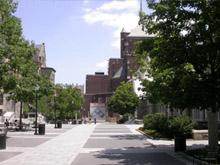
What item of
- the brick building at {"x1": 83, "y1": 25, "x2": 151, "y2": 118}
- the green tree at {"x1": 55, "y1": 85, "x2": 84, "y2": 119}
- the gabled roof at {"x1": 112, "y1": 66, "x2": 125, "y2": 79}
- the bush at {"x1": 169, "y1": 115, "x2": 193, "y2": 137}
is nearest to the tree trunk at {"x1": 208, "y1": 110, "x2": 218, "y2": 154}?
the bush at {"x1": 169, "y1": 115, "x2": 193, "y2": 137}

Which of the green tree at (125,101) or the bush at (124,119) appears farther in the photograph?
the green tree at (125,101)

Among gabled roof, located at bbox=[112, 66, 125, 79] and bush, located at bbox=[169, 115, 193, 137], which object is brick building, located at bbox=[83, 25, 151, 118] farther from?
bush, located at bbox=[169, 115, 193, 137]

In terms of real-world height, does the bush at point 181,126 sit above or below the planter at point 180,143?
above

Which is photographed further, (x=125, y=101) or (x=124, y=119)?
(x=125, y=101)

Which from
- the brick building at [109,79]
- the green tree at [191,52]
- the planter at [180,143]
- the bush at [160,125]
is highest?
the brick building at [109,79]

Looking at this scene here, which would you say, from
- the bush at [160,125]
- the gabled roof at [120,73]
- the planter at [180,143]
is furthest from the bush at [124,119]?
the planter at [180,143]

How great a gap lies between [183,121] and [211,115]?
36.1ft

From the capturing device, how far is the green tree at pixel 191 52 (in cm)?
2006

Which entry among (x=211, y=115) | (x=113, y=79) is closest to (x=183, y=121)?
(x=211, y=115)

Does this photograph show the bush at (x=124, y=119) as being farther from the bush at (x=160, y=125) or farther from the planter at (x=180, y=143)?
the planter at (x=180, y=143)

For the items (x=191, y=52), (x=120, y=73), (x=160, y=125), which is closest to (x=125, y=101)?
(x=160, y=125)

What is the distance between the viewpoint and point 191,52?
67.4 ft

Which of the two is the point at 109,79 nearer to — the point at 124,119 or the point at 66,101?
the point at 66,101

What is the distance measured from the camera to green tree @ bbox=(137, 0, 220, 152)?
20.1m
